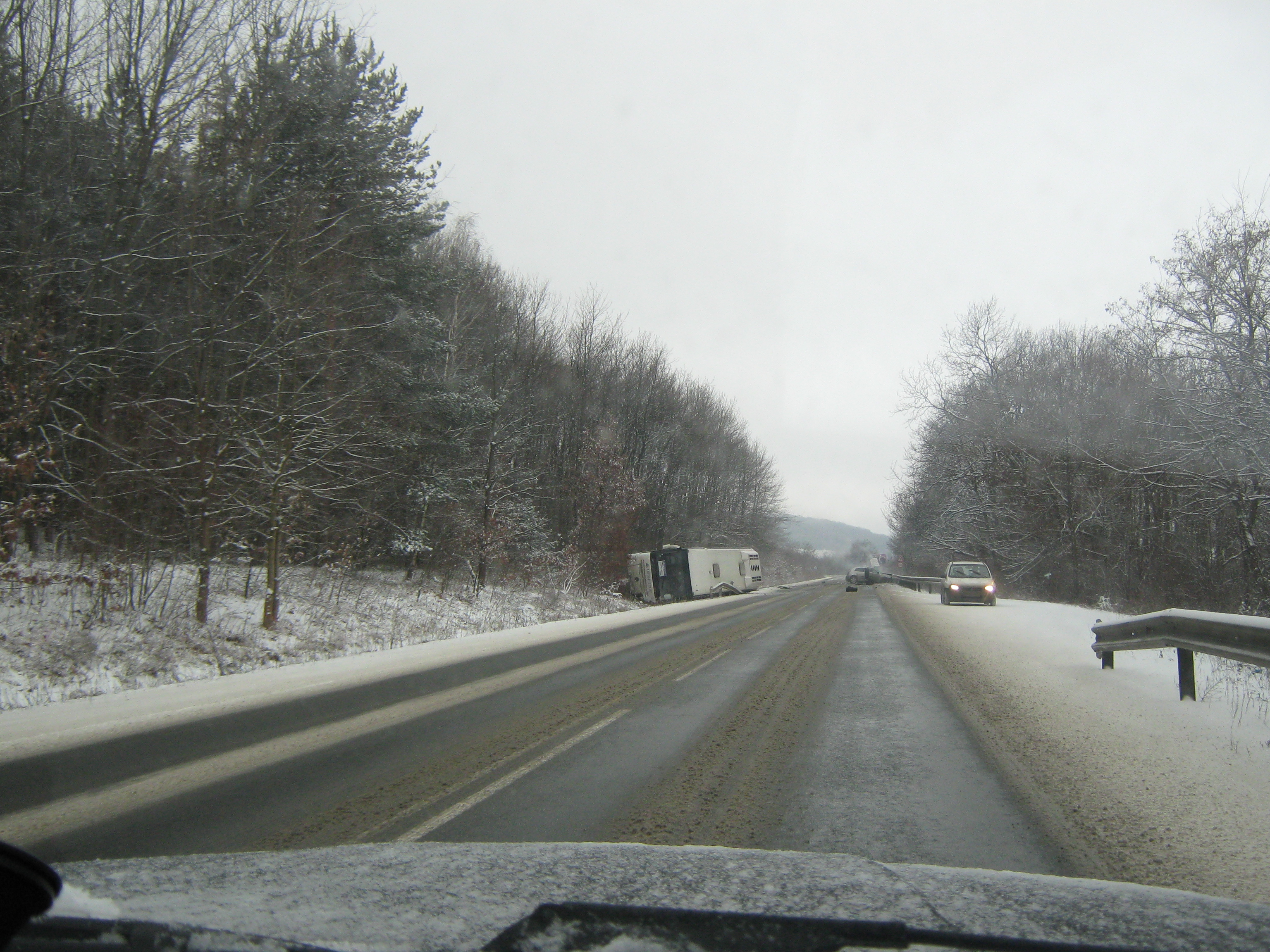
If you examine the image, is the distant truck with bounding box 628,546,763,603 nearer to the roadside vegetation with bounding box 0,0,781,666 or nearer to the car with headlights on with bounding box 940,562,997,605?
the car with headlights on with bounding box 940,562,997,605

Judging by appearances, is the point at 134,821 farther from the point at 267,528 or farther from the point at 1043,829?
the point at 267,528

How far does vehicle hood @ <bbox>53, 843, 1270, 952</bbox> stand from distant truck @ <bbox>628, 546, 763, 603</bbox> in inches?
1371

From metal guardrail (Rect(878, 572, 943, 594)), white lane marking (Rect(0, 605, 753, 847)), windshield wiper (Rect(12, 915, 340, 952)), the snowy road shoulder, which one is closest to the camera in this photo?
windshield wiper (Rect(12, 915, 340, 952))

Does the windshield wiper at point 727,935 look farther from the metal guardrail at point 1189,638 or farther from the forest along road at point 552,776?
the metal guardrail at point 1189,638

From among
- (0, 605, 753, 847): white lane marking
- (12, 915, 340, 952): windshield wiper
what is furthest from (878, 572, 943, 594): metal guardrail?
(12, 915, 340, 952): windshield wiper

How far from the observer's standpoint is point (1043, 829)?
429 centimetres

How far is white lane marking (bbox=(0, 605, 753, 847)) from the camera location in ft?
14.8

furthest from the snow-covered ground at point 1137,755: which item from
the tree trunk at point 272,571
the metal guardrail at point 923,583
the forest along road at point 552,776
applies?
the metal guardrail at point 923,583

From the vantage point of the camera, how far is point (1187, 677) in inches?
320

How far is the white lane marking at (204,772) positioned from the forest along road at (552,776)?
2 centimetres

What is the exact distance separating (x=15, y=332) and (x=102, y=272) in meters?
3.66

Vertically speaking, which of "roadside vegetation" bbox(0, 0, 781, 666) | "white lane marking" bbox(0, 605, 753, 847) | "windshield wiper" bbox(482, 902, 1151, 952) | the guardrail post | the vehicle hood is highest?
"roadside vegetation" bbox(0, 0, 781, 666)

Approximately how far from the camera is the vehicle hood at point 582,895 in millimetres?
2150

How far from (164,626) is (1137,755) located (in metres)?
13.1
